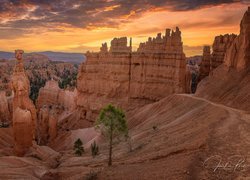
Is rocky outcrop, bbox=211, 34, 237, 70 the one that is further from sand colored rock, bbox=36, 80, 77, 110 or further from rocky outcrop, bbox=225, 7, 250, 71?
sand colored rock, bbox=36, 80, 77, 110

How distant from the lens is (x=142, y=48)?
70.1 meters

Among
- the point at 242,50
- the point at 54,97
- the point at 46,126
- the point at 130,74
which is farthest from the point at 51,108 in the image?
the point at 242,50

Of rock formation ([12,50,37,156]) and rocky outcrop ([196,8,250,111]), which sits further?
rock formation ([12,50,37,156])

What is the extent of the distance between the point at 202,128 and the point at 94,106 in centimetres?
4582

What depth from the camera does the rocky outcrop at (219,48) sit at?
60594 mm

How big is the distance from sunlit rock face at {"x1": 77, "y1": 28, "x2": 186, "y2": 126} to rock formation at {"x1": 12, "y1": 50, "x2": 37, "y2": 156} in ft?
84.5

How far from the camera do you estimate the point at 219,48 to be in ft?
204

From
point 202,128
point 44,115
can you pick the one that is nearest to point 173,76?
point 44,115

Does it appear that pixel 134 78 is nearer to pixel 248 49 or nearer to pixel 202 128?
pixel 248 49

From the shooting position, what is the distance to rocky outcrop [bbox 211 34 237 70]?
60594 mm

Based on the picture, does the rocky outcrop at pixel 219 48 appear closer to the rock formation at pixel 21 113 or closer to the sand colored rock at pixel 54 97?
the rock formation at pixel 21 113

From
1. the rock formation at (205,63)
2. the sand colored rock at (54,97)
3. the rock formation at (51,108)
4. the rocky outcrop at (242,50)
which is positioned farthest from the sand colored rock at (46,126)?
the rocky outcrop at (242,50)

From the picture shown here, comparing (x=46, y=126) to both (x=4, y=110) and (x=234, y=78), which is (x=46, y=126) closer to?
(x=4, y=110)

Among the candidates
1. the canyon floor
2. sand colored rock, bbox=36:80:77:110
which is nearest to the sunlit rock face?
the canyon floor
